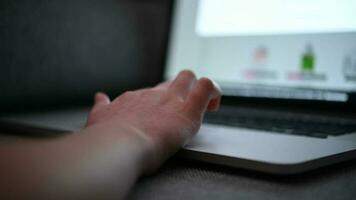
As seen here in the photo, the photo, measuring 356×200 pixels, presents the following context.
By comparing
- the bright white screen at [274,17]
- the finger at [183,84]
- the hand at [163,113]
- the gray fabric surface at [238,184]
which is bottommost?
the gray fabric surface at [238,184]

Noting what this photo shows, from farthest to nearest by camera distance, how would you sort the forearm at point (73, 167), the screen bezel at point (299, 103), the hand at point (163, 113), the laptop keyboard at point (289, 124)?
the screen bezel at point (299, 103)
the laptop keyboard at point (289, 124)
the hand at point (163, 113)
the forearm at point (73, 167)

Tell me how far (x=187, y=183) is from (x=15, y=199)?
14 centimetres

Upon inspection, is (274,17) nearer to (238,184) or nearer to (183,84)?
(183,84)

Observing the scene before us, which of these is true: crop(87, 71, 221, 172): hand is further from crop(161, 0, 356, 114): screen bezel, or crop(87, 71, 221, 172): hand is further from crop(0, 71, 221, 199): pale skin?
crop(161, 0, 356, 114): screen bezel

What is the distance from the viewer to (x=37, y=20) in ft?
2.33

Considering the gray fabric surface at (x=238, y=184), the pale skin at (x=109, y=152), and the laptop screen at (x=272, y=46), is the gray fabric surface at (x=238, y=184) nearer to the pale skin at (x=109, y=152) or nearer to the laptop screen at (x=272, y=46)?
the pale skin at (x=109, y=152)

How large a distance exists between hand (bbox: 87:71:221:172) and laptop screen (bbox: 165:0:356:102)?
0.31m

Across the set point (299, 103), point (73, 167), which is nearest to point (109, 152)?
point (73, 167)

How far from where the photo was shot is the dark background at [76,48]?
687 millimetres

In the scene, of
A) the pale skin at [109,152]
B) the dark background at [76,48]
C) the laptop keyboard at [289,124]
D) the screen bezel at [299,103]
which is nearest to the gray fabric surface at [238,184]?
the pale skin at [109,152]

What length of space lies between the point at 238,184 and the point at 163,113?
4.0 inches

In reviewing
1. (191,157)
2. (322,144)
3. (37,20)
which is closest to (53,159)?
(191,157)

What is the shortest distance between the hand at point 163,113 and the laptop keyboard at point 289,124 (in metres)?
0.11

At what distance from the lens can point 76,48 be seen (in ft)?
2.60
